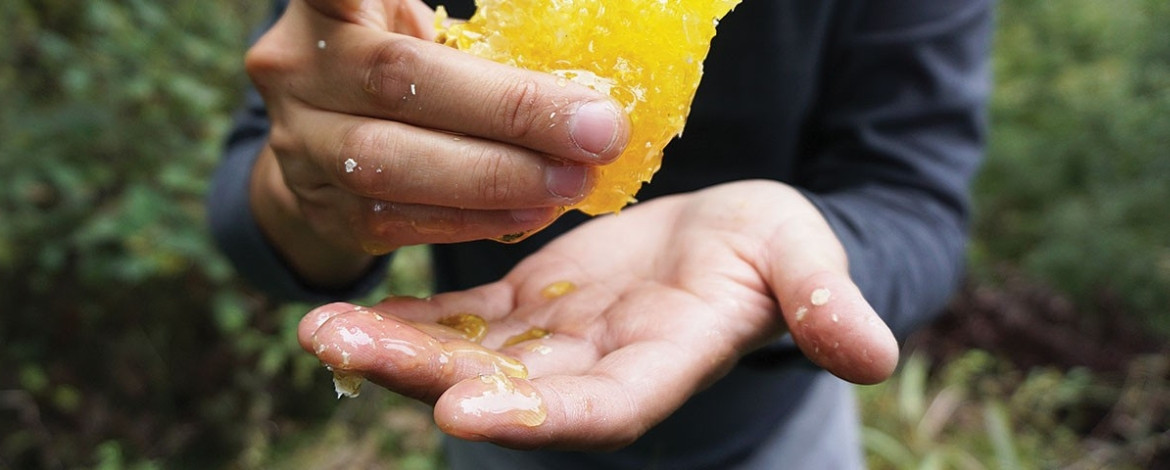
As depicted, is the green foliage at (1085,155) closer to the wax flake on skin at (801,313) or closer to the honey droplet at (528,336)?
the wax flake on skin at (801,313)

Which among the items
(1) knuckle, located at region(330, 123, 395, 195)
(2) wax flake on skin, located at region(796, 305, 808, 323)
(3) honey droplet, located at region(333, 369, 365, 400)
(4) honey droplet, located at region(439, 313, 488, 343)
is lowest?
(4) honey droplet, located at region(439, 313, 488, 343)

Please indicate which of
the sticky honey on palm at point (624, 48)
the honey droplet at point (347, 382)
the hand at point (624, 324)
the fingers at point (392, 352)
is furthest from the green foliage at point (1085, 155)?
the honey droplet at point (347, 382)

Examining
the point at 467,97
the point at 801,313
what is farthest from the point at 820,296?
the point at 467,97

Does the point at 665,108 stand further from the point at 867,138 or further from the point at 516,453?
the point at 516,453

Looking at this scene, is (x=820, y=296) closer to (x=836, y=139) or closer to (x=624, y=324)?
(x=624, y=324)

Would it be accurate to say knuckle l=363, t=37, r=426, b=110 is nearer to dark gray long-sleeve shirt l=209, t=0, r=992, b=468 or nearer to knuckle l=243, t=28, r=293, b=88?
knuckle l=243, t=28, r=293, b=88

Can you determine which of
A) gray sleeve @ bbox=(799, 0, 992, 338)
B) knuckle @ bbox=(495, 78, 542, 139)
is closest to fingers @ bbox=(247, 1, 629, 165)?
knuckle @ bbox=(495, 78, 542, 139)

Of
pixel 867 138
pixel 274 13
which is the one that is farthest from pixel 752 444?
pixel 274 13

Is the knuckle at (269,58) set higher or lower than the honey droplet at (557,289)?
higher
